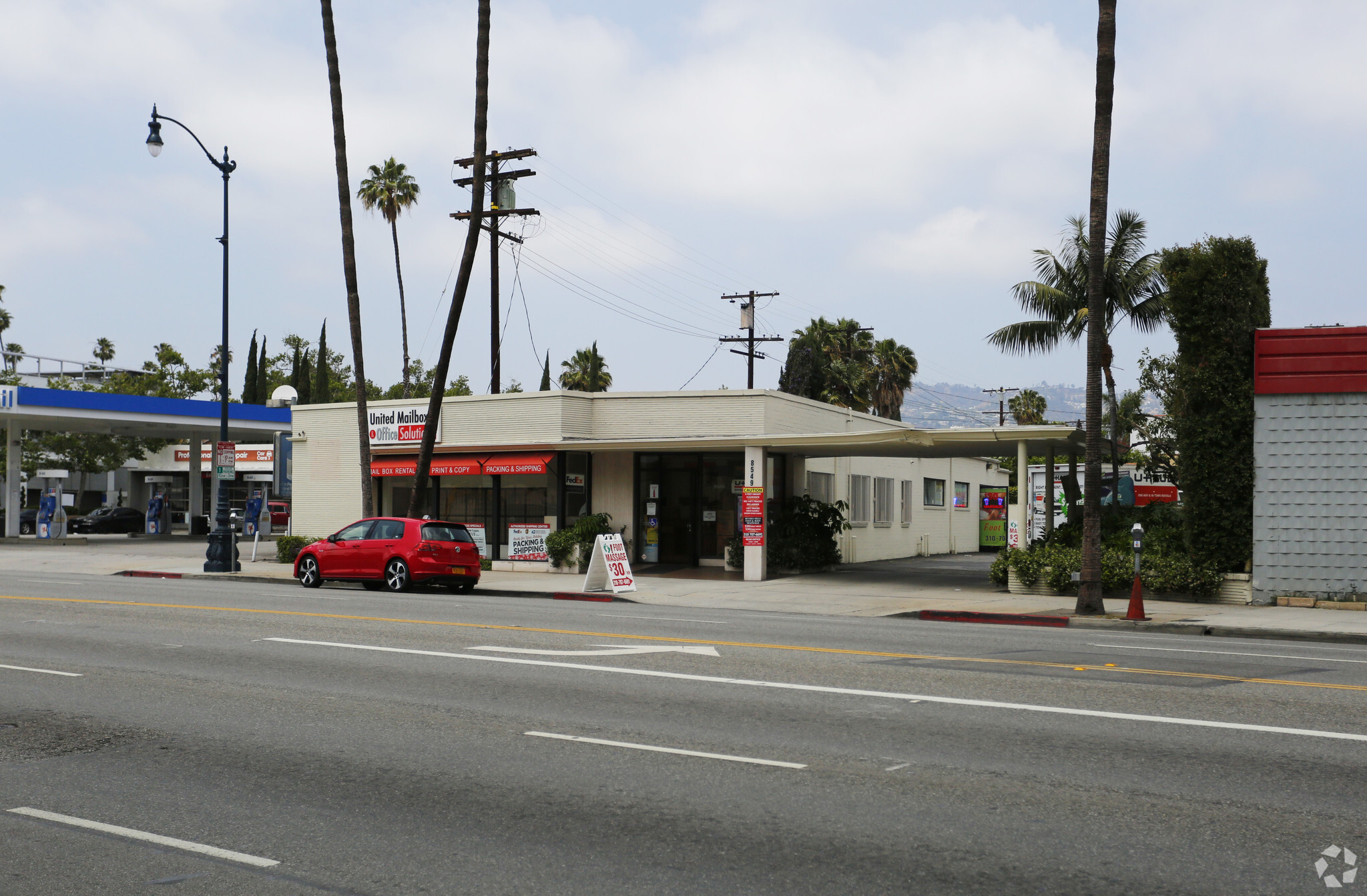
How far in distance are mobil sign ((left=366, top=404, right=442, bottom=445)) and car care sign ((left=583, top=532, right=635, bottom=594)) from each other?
950 cm

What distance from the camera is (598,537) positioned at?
2322 centimetres

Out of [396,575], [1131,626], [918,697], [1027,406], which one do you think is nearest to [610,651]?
[918,697]

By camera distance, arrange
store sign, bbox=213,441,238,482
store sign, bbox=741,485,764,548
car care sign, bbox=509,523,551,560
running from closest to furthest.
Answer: store sign, bbox=741,485,764,548, store sign, bbox=213,441,238,482, car care sign, bbox=509,523,551,560

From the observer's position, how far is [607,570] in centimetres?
2291

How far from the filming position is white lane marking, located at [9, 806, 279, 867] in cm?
557

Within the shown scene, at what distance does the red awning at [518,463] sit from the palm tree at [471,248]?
1.65 m

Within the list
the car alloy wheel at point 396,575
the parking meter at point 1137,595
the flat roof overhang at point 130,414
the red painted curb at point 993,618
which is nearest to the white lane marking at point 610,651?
the red painted curb at point 993,618

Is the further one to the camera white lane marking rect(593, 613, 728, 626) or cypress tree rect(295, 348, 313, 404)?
cypress tree rect(295, 348, 313, 404)

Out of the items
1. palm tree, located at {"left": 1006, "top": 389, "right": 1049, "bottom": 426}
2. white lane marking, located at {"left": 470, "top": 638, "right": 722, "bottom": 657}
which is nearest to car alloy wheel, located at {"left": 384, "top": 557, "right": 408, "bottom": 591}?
white lane marking, located at {"left": 470, "top": 638, "right": 722, "bottom": 657}

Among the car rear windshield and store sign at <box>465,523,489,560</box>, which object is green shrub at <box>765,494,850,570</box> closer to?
store sign at <box>465,523,489,560</box>

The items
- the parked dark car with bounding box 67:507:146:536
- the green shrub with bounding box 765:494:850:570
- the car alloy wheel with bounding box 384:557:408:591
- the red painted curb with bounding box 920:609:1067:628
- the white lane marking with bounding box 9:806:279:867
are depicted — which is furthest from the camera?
the parked dark car with bounding box 67:507:146:536

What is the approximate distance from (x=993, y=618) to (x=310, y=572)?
13712 millimetres

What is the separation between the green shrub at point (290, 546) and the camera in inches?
1271

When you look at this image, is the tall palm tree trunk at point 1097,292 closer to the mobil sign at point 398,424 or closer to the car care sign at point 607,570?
the car care sign at point 607,570
